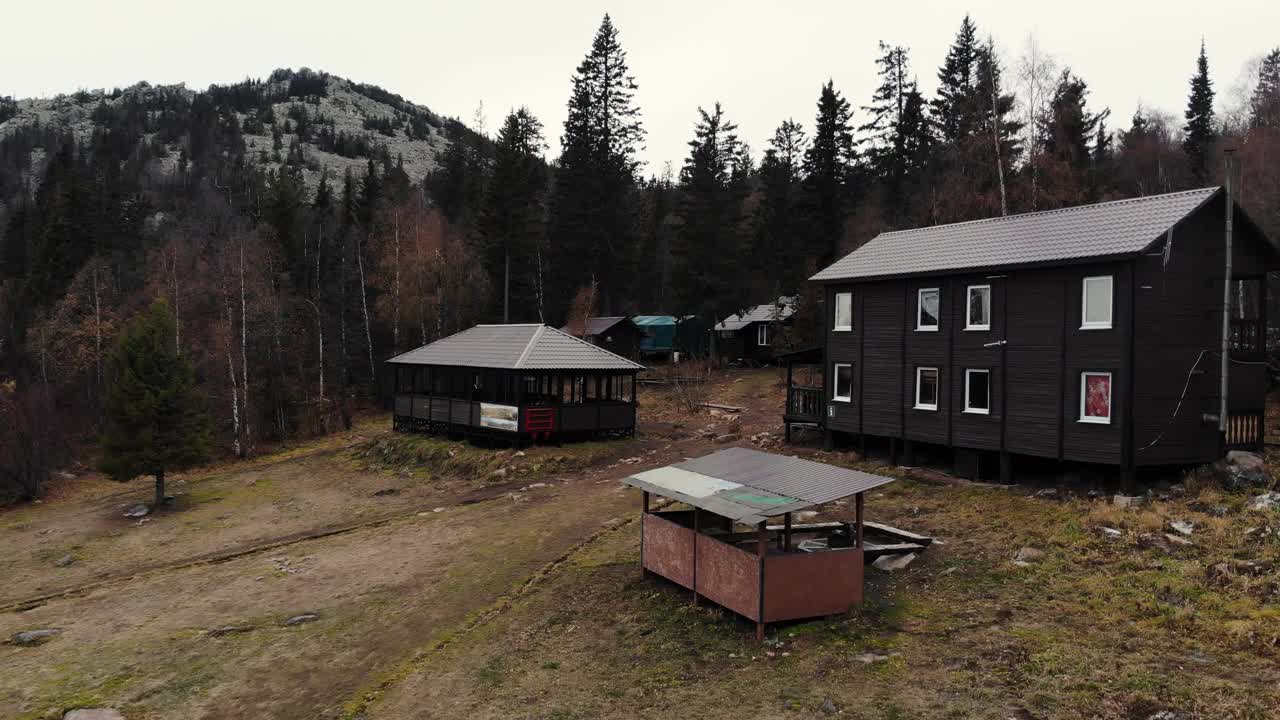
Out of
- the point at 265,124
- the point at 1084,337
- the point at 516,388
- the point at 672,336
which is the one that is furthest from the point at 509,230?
the point at 265,124

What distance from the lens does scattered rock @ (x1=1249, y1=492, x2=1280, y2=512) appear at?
16553 millimetres

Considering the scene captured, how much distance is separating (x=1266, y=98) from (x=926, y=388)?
91.7 feet

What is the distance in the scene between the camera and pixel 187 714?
11.8m

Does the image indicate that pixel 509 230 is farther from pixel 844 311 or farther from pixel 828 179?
pixel 844 311

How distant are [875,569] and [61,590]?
19.9 m

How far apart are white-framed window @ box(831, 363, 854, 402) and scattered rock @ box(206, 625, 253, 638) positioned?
767 inches

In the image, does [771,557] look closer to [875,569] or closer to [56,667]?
[875,569]

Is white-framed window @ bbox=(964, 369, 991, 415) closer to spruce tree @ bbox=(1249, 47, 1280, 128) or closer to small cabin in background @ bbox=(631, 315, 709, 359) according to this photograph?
spruce tree @ bbox=(1249, 47, 1280, 128)

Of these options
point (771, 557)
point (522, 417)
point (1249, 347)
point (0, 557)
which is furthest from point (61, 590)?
point (1249, 347)

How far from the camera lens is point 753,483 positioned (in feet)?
44.7

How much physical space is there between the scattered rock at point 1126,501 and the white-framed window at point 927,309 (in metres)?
7.35

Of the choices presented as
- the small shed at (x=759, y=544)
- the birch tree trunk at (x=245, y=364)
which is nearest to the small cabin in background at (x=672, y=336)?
the birch tree trunk at (x=245, y=364)

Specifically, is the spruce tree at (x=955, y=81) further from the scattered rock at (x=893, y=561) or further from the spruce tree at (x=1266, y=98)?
the scattered rock at (x=893, y=561)

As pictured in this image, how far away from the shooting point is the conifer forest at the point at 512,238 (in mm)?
35062
